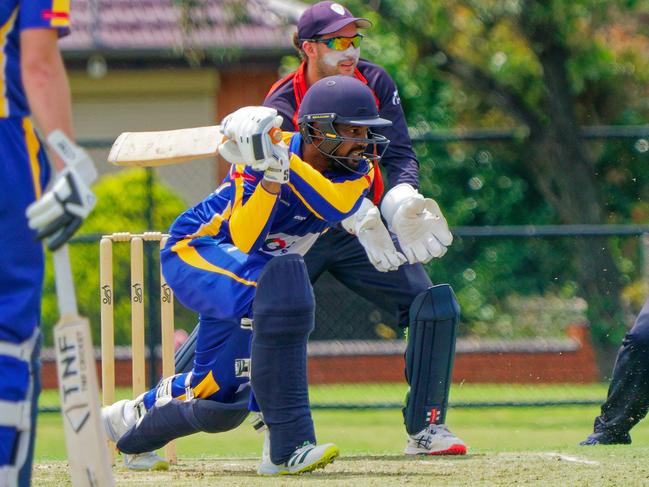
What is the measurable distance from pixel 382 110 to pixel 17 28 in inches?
99.7

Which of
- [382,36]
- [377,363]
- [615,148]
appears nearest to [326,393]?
[377,363]

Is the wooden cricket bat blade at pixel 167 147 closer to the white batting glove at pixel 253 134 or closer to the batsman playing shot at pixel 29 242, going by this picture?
the white batting glove at pixel 253 134

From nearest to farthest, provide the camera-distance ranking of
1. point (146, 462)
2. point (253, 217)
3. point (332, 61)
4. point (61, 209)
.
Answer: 1. point (61, 209)
2. point (253, 217)
3. point (146, 462)
4. point (332, 61)

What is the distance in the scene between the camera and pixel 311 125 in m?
4.64

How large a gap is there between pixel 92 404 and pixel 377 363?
20.2 ft

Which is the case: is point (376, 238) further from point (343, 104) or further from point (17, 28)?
point (17, 28)

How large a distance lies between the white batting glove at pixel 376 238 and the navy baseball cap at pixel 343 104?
42 cm

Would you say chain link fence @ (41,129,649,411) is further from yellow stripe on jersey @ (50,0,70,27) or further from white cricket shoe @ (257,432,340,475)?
yellow stripe on jersey @ (50,0,70,27)

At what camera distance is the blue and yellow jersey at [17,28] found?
3.23 metres

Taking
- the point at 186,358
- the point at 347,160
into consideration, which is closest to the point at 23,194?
the point at 347,160

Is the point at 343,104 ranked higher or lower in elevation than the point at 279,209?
higher

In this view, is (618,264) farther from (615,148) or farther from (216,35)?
(216,35)

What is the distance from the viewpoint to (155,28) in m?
14.0

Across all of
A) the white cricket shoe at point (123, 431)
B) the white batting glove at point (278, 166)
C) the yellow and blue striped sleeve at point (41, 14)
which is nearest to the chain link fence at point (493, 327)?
the white cricket shoe at point (123, 431)
